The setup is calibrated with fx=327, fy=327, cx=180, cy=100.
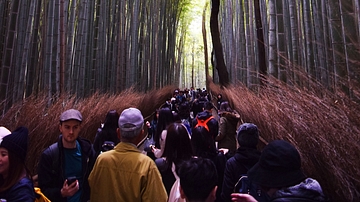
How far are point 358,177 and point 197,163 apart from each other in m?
0.88

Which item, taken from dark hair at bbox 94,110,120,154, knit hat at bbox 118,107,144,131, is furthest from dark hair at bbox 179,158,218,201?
dark hair at bbox 94,110,120,154

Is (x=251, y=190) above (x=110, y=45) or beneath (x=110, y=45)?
beneath

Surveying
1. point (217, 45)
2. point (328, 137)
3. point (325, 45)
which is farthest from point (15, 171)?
point (217, 45)

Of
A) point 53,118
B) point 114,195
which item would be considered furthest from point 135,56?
point 114,195

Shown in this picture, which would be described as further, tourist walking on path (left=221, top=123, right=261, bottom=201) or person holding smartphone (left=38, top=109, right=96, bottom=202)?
tourist walking on path (left=221, top=123, right=261, bottom=201)

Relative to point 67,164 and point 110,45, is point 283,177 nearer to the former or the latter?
point 67,164

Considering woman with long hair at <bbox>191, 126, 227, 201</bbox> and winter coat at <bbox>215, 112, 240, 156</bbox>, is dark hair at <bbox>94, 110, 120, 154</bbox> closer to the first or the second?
woman with long hair at <bbox>191, 126, 227, 201</bbox>

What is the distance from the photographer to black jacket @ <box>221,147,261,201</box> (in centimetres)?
206

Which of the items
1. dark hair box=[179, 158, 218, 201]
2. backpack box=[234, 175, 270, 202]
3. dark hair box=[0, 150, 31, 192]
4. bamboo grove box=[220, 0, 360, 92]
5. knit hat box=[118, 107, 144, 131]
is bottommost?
backpack box=[234, 175, 270, 202]

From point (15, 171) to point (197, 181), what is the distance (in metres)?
0.79

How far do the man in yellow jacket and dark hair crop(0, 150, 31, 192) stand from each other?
0.42 m

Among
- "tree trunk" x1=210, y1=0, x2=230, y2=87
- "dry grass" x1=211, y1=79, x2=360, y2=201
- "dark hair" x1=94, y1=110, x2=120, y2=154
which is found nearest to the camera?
"dry grass" x1=211, y1=79, x2=360, y2=201

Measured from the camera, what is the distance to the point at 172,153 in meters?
2.25

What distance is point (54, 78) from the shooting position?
4.38 meters
